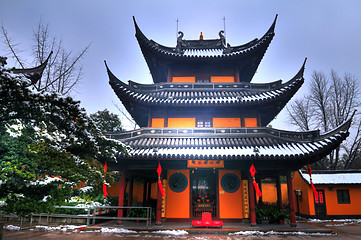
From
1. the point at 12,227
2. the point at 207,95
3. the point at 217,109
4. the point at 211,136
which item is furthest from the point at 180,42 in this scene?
the point at 12,227

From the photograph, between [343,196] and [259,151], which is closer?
[259,151]

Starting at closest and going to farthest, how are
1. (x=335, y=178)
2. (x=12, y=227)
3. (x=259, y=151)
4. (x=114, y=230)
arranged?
(x=114, y=230) → (x=12, y=227) → (x=259, y=151) → (x=335, y=178)

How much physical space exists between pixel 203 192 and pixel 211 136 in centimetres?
306

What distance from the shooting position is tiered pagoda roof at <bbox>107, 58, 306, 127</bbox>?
11.5 metres

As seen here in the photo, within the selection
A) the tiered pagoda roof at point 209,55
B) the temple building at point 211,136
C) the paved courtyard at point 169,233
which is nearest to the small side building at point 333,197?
the temple building at point 211,136

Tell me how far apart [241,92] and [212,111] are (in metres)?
2.29

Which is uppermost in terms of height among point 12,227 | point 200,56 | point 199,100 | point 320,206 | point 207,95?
point 200,56

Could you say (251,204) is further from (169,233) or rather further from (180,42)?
(180,42)

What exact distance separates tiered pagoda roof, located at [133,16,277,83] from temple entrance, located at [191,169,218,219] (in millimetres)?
7010

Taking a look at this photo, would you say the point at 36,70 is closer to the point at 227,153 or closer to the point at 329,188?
the point at 227,153

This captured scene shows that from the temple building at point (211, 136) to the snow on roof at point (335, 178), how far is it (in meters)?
6.83

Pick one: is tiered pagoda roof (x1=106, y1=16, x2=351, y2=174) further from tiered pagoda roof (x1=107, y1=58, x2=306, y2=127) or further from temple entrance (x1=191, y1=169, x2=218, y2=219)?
temple entrance (x1=191, y1=169, x2=218, y2=219)

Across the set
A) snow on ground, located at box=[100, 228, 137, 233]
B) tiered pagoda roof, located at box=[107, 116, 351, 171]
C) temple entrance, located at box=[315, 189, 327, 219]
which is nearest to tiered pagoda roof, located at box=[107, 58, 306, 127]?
tiered pagoda roof, located at box=[107, 116, 351, 171]

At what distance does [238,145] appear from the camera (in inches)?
415
